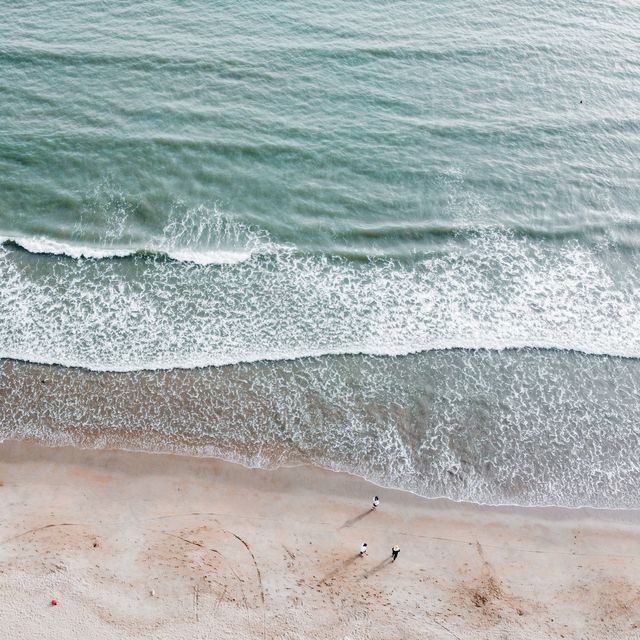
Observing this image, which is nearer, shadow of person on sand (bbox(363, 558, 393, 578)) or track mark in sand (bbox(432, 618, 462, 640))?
track mark in sand (bbox(432, 618, 462, 640))

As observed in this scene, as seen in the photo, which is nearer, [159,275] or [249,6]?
[159,275]

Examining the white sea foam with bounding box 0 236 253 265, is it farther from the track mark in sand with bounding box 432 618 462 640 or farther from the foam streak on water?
the track mark in sand with bounding box 432 618 462 640

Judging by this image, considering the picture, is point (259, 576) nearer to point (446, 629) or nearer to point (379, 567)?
point (379, 567)

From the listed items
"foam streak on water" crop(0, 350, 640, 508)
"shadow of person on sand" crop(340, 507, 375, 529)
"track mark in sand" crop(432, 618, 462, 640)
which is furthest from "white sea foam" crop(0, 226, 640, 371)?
"track mark in sand" crop(432, 618, 462, 640)

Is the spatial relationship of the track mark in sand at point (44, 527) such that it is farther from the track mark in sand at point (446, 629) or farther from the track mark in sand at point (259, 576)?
the track mark in sand at point (446, 629)

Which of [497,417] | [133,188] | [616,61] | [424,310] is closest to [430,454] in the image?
[497,417]

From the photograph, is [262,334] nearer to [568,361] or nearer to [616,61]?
[568,361]
